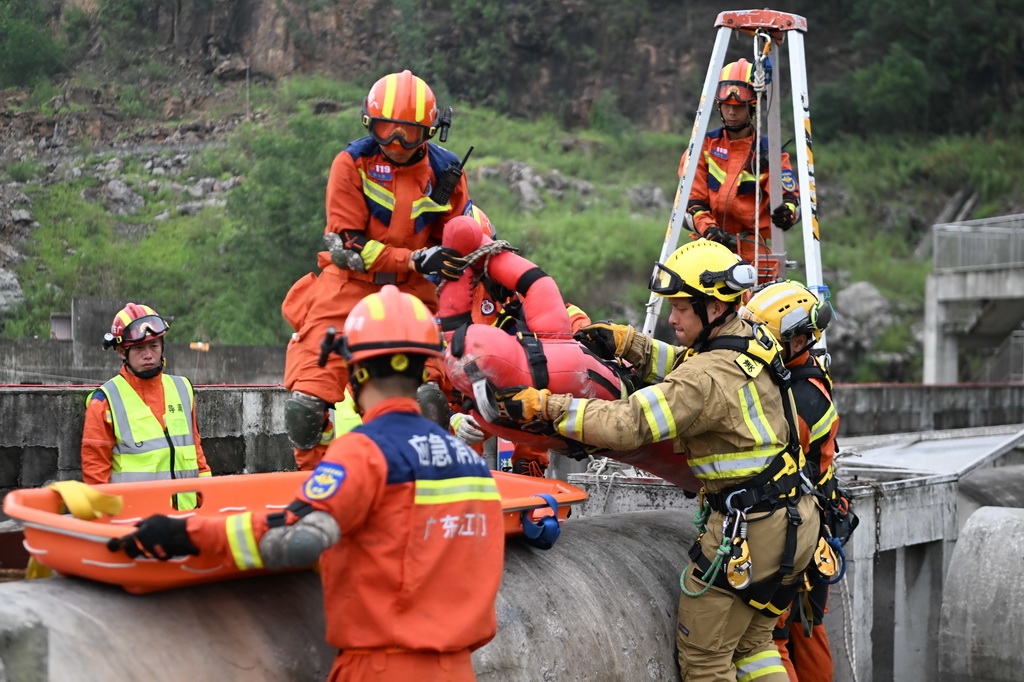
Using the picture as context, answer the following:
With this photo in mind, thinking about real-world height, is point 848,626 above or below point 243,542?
below

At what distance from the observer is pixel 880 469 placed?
8.67 metres

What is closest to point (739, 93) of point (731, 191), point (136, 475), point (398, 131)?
point (731, 191)

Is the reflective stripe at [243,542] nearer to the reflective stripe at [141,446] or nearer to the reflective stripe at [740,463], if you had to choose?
the reflective stripe at [740,463]

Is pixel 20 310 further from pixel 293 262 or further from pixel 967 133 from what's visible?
pixel 967 133

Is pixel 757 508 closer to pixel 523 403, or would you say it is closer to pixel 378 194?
pixel 523 403

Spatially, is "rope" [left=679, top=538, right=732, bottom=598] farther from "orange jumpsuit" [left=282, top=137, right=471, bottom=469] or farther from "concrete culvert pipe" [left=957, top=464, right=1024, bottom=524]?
"concrete culvert pipe" [left=957, top=464, right=1024, bottom=524]

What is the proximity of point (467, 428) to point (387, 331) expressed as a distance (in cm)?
175

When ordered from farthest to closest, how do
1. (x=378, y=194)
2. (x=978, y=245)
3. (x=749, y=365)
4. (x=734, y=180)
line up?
(x=978, y=245) < (x=734, y=180) < (x=378, y=194) < (x=749, y=365)

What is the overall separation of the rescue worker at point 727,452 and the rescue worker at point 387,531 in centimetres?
115

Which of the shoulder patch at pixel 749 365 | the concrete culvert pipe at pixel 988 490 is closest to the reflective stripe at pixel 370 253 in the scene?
the shoulder patch at pixel 749 365

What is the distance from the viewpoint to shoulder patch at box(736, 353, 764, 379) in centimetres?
477

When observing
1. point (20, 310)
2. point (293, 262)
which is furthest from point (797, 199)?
point (293, 262)

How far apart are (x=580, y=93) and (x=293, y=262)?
25792 millimetres

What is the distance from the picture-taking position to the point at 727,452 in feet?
15.9
